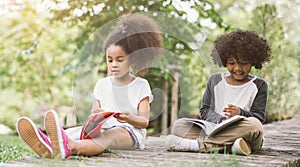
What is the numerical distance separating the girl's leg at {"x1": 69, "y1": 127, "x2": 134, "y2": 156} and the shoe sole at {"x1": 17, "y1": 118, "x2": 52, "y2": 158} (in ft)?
0.43

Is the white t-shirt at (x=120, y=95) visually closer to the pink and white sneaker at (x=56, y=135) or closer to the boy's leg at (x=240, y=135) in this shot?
the pink and white sneaker at (x=56, y=135)

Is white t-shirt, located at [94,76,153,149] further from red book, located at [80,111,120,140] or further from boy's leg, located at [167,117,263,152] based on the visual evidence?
boy's leg, located at [167,117,263,152]

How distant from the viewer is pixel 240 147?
2.53 meters

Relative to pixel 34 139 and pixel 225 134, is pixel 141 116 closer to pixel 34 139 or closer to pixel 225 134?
pixel 225 134

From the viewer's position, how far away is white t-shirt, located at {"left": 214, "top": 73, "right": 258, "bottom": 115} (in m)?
2.76

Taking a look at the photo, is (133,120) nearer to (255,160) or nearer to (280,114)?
(255,160)

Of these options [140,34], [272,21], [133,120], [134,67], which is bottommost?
[133,120]

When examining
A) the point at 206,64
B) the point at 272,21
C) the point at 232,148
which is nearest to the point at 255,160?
the point at 232,148

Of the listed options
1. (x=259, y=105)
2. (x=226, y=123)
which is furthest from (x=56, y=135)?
(x=259, y=105)

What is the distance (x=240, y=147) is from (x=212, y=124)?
0.28m

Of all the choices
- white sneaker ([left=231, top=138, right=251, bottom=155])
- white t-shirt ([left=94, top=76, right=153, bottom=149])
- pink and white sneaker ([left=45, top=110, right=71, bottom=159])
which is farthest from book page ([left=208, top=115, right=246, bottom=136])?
pink and white sneaker ([left=45, top=110, right=71, bottom=159])

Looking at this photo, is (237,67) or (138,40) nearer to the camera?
(138,40)

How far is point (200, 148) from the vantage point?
106 inches

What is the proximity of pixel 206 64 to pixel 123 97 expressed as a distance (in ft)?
1.61
